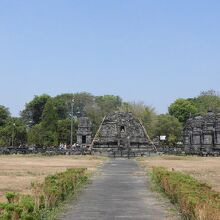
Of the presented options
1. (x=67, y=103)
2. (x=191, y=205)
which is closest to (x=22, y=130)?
(x=67, y=103)

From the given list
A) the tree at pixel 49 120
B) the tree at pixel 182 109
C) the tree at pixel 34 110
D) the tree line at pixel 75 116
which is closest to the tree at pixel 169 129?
the tree line at pixel 75 116

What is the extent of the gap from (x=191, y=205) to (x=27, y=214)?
5.13 m

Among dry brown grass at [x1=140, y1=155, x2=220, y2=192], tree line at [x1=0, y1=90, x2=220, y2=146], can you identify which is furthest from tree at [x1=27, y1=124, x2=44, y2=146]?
dry brown grass at [x1=140, y1=155, x2=220, y2=192]

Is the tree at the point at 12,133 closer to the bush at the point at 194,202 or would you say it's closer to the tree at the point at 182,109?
the tree at the point at 182,109

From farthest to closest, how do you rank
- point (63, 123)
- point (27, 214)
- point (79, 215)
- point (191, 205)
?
point (63, 123) → point (79, 215) → point (191, 205) → point (27, 214)

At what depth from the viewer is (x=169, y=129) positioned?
5536 inches

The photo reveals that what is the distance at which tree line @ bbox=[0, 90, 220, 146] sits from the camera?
128 meters

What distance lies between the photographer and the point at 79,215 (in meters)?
18.7

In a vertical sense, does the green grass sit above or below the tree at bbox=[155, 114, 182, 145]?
below

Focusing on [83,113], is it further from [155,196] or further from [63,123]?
[155,196]

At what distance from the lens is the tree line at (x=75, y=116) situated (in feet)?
419

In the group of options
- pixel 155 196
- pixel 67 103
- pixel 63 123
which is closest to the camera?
pixel 155 196

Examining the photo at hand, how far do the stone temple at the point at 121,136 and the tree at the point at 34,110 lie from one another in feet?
179

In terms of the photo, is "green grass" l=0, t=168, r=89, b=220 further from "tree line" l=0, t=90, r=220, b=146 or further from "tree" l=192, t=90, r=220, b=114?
"tree" l=192, t=90, r=220, b=114
